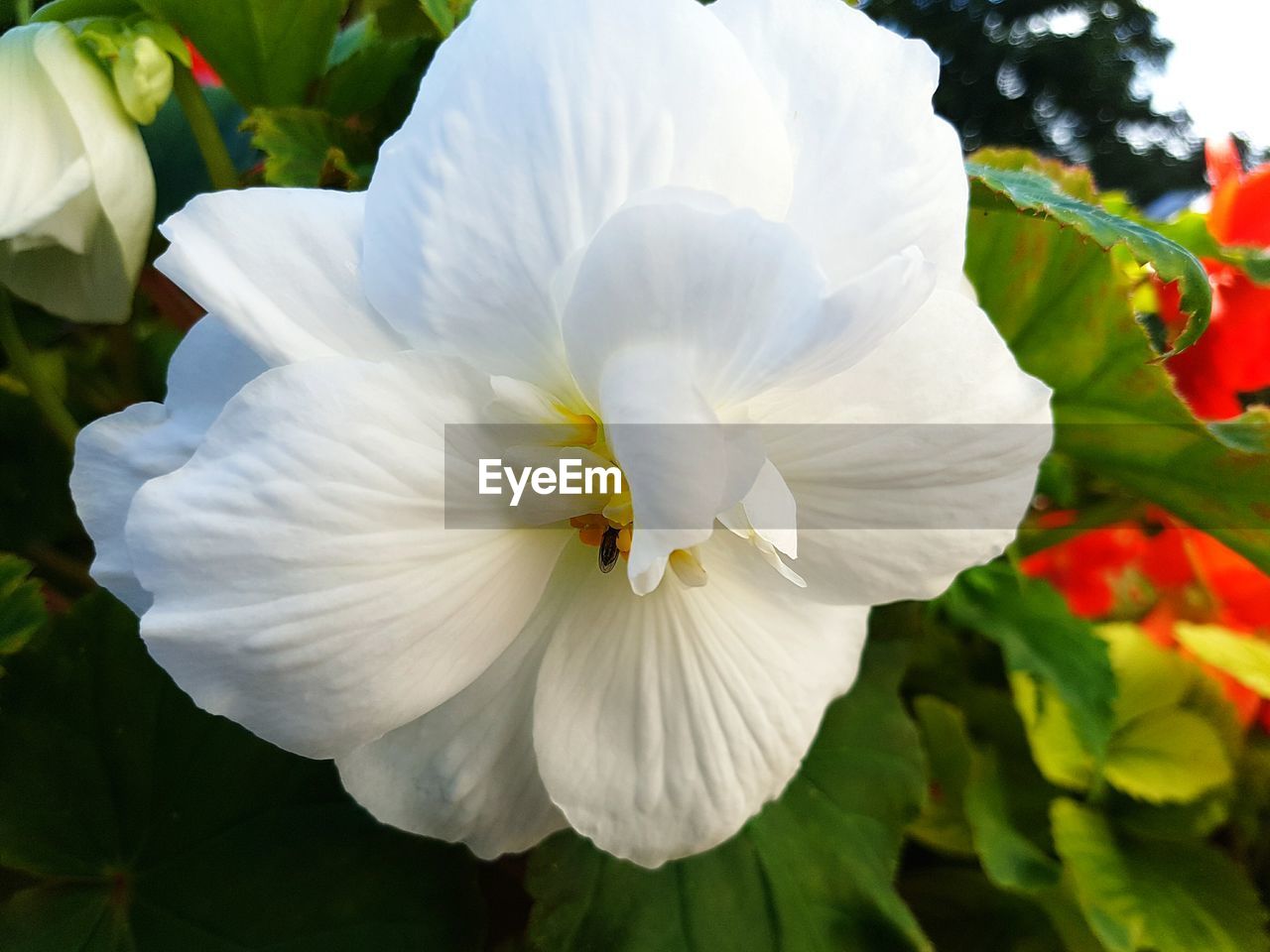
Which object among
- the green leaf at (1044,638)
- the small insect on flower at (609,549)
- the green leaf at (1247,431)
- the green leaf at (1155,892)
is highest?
the small insect on flower at (609,549)

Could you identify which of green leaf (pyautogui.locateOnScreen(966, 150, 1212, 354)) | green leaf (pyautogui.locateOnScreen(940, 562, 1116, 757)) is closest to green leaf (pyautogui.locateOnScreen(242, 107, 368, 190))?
green leaf (pyautogui.locateOnScreen(966, 150, 1212, 354))

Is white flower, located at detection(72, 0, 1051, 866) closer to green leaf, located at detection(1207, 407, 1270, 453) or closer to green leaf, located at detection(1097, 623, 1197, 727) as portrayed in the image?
green leaf, located at detection(1207, 407, 1270, 453)

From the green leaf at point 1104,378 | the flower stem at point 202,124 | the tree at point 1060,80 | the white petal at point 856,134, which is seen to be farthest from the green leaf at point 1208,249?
the tree at point 1060,80

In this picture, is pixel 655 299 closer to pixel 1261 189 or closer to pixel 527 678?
pixel 527 678

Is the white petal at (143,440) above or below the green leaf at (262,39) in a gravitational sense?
below

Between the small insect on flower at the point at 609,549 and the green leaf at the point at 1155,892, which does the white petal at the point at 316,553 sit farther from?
the green leaf at the point at 1155,892

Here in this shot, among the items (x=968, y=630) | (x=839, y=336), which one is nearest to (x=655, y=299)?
(x=839, y=336)

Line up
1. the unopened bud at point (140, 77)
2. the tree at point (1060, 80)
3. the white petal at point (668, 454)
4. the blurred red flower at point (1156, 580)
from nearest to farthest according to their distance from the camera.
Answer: the white petal at point (668, 454)
the unopened bud at point (140, 77)
the blurred red flower at point (1156, 580)
the tree at point (1060, 80)
